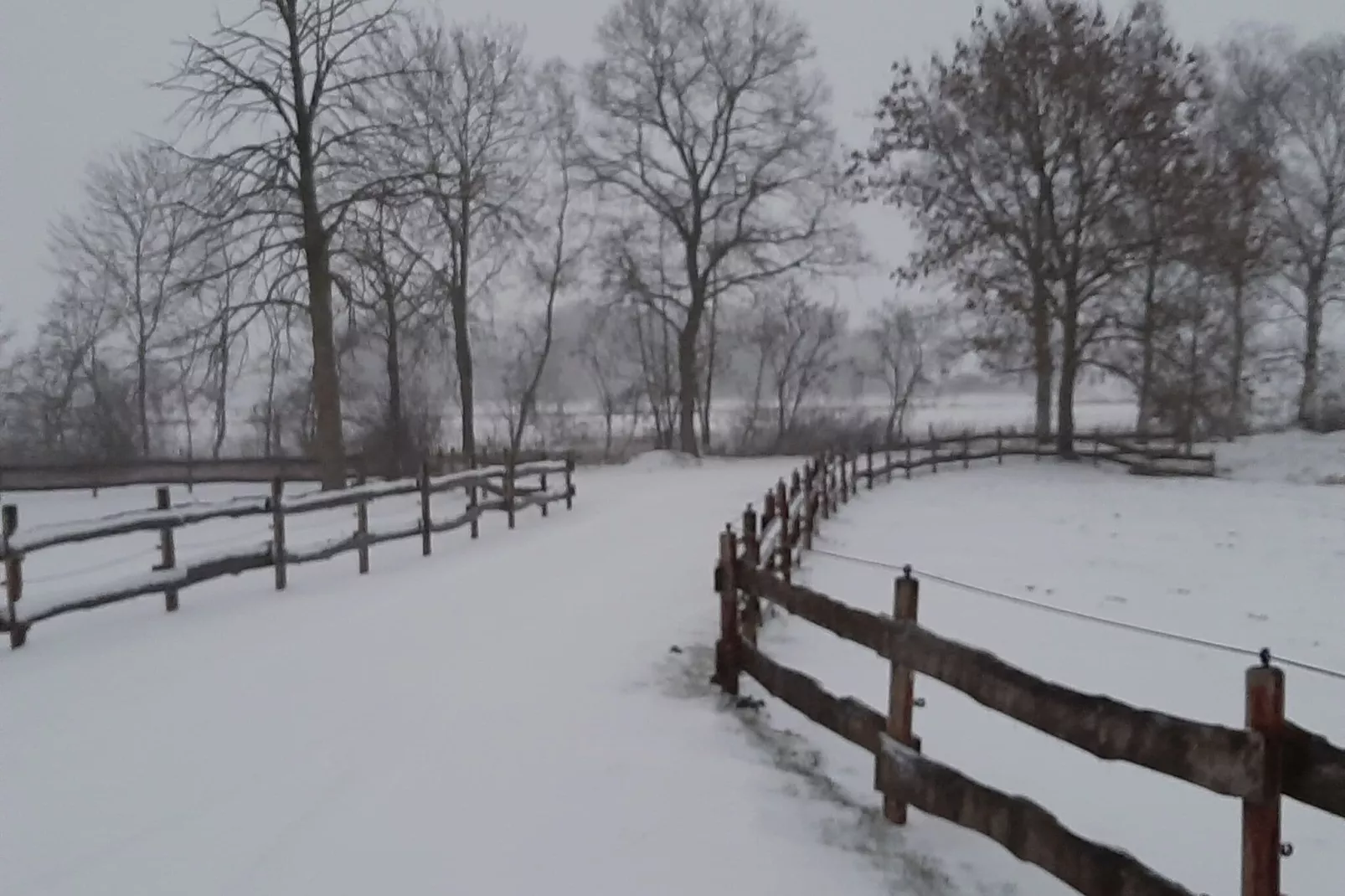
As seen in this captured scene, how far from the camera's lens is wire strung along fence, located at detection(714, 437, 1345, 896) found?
2834mm

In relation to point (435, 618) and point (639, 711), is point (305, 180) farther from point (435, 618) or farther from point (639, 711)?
point (639, 711)

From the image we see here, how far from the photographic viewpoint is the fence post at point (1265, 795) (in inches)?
111

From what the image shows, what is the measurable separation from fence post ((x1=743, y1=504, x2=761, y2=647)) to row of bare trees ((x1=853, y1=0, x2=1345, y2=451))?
2231cm

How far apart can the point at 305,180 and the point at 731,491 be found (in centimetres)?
1102

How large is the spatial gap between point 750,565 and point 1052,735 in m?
3.04

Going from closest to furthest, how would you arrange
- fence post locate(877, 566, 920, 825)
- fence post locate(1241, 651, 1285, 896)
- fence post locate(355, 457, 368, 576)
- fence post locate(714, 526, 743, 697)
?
fence post locate(1241, 651, 1285, 896)
fence post locate(877, 566, 920, 825)
fence post locate(714, 526, 743, 697)
fence post locate(355, 457, 368, 576)

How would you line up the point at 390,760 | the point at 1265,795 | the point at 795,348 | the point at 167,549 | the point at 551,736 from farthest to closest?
the point at 795,348
the point at 167,549
the point at 551,736
the point at 390,760
the point at 1265,795

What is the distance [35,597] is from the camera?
787cm

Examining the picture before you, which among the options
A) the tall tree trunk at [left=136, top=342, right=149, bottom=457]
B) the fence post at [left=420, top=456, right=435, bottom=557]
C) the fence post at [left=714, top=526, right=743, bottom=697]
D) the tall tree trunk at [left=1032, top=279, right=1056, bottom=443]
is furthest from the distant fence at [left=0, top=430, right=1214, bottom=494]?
the fence post at [left=714, top=526, right=743, bottom=697]

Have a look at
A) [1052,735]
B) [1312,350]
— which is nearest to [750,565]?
[1052,735]

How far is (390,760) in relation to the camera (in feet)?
17.2

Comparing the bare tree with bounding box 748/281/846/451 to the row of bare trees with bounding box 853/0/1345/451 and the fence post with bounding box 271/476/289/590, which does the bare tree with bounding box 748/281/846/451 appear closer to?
the row of bare trees with bounding box 853/0/1345/451

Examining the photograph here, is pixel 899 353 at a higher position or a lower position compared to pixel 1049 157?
lower

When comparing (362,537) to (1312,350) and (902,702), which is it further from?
(1312,350)
